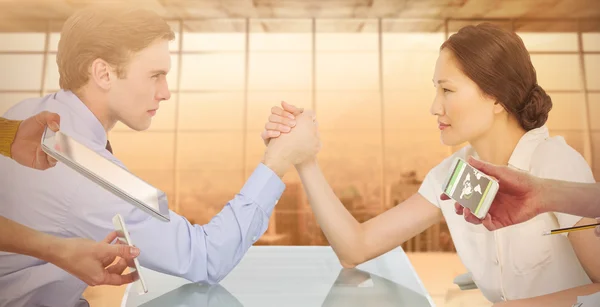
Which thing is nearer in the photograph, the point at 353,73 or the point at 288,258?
the point at 288,258

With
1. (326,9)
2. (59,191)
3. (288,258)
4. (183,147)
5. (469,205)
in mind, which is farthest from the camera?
(183,147)

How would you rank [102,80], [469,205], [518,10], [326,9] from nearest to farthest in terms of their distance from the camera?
[469,205]
[102,80]
[518,10]
[326,9]

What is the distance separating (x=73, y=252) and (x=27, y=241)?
0.07 meters

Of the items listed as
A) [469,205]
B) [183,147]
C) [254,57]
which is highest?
[254,57]

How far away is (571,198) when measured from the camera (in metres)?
0.76

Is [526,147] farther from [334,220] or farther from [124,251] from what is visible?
[124,251]

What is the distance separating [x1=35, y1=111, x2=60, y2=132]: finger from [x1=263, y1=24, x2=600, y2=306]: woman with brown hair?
359mm

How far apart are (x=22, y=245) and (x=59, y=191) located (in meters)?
0.10

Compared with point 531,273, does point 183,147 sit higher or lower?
higher

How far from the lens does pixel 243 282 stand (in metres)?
0.93

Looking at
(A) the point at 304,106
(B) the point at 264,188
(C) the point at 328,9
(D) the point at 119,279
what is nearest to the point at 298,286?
(B) the point at 264,188

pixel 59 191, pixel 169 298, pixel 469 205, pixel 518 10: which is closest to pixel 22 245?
pixel 59 191

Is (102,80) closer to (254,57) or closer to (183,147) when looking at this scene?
(254,57)

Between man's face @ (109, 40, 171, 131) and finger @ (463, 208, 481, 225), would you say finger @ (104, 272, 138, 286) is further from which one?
finger @ (463, 208, 481, 225)
